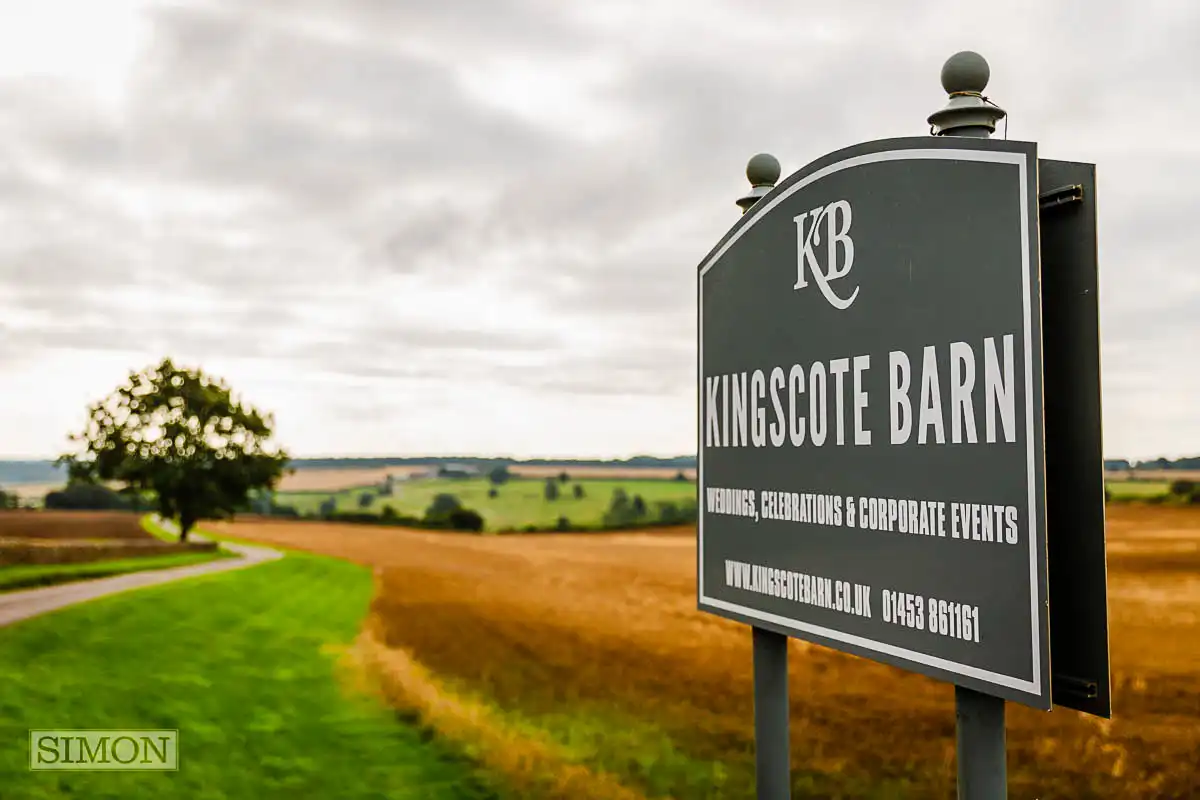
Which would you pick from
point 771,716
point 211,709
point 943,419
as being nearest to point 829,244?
point 943,419

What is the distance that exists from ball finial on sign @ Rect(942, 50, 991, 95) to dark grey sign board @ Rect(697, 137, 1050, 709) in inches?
10.5

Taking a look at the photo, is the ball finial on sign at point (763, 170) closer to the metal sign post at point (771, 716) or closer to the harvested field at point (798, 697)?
the metal sign post at point (771, 716)

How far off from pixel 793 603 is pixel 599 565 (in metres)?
19.7

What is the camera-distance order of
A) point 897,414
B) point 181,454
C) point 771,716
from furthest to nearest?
point 181,454 < point 771,716 < point 897,414

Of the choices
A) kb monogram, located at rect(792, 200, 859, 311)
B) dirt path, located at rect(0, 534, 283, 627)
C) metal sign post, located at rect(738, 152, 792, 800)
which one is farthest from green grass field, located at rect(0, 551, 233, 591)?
kb monogram, located at rect(792, 200, 859, 311)

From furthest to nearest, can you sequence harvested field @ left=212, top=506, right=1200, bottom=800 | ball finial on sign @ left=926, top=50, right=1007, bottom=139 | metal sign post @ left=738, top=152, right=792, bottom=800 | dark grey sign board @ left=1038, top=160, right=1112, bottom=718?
harvested field @ left=212, top=506, right=1200, bottom=800 < metal sign post @ left=738, top=152, right=792, bottom=800 < ball finial on sign @ left=926, top=50, right=1007, bottom=139 < dark grey sign board @ left=1038, top=160, right=1112, bottom=718

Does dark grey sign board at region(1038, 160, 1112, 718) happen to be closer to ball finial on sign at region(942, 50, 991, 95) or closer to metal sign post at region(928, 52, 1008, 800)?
metal sign post at region(928, 52, 1008, 800)

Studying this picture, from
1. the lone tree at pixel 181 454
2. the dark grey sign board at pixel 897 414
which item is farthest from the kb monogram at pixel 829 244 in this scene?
the lone tree at pixel 181 454

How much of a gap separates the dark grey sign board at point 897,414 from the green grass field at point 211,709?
14.0 feet

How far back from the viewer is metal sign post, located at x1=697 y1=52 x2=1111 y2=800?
3.01 metres

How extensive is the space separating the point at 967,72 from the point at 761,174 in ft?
6.79

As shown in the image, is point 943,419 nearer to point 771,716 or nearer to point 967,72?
point 967,72

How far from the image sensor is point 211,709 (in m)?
9.54

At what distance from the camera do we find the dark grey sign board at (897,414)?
307 centimetres
